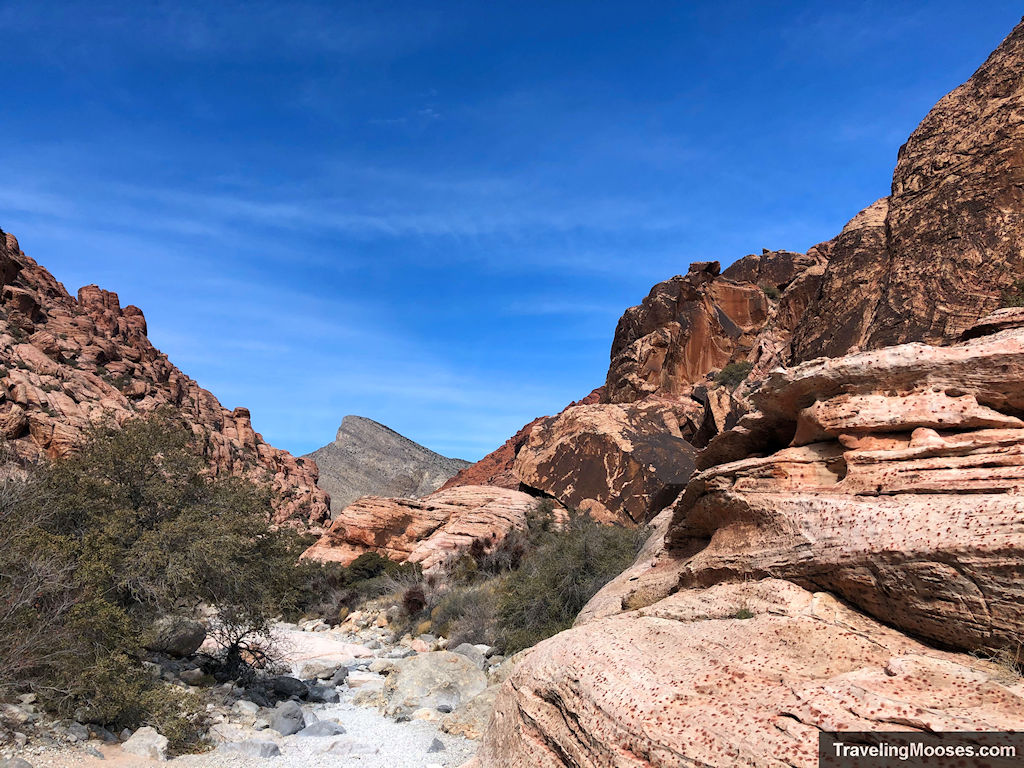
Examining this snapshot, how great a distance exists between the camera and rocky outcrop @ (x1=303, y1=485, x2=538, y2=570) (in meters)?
26.5

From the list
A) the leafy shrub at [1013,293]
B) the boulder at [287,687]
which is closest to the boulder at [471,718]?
the boulder at [287,687]

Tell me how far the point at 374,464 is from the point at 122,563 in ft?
275

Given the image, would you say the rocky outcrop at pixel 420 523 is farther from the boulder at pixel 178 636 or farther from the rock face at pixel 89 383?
the boulder at pixel 178 636

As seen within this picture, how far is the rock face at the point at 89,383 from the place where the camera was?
33.3 m

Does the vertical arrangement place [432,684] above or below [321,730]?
below

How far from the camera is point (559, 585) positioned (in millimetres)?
16828

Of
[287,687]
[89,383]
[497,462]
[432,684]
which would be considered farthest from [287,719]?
[497,462]

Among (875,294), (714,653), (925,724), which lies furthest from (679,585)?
(875,294)

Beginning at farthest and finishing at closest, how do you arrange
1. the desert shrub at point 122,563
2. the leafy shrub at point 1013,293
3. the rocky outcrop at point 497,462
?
1. the rocky outcrop at point 497,462
2. the leafy shrub at point 1013,293
3. the desert shrub at point 122,563

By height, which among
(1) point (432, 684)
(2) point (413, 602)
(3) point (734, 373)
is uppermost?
(3) point (734, 373)

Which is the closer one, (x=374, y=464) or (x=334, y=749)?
(x=334, y=749)

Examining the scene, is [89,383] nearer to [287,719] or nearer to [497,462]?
[497,462]

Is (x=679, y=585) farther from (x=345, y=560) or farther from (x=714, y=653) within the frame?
(x=345, y=560)

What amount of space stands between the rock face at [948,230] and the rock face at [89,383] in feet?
66.4
